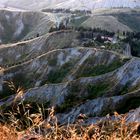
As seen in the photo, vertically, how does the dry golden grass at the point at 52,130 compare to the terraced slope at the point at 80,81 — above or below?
above

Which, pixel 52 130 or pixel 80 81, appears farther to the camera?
pixel 80 81

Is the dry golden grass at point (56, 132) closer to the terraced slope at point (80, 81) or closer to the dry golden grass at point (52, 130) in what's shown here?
the dry golden grass at point (52, 130)

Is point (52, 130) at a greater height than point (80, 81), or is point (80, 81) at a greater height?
point (52, 130)

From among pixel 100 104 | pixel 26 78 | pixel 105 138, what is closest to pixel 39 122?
pixel 105 138

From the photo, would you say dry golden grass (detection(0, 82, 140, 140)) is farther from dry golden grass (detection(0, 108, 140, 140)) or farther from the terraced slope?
the terraced slope

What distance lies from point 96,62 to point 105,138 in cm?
15892

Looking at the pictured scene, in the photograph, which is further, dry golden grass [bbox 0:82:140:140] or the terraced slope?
the terraced slope

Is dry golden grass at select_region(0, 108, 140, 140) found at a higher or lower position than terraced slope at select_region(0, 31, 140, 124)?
higher

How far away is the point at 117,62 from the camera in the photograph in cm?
15962

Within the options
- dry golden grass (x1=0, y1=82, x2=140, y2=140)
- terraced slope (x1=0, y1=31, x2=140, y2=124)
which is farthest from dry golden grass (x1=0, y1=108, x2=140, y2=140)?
terraced slope (x1=0, y1=31, x2=140, y2=124)

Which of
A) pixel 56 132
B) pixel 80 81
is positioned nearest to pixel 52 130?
pixel 56 132

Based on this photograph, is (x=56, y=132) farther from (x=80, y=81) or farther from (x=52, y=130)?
(x=80, y=81)

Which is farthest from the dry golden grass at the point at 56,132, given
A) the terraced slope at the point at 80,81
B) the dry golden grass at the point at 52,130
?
the terraced slope at the point at 80,81

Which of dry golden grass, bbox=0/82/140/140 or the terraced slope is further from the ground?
dry golden grass, bbox=0/82/140/140
